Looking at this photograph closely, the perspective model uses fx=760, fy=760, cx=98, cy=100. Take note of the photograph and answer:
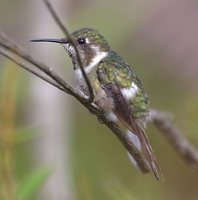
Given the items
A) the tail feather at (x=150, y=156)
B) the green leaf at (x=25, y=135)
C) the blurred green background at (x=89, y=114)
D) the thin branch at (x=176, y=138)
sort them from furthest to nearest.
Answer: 1. the blurred green background at (x=89, y=114)
2. the green leaf at (x=25, y=135)
3. the thin branch at (x=176, y=138)
4. the tail feather at (x=150, y=156)

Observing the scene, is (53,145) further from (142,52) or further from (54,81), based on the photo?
(54,81)

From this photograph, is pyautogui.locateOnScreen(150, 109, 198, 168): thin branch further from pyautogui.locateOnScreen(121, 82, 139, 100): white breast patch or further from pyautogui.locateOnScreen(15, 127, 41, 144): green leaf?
pyautogui.locateOnScreen(15, 127, 41, 144): green leaf

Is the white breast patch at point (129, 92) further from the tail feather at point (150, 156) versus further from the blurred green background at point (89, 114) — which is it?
the blurred green background at point (89, 114)

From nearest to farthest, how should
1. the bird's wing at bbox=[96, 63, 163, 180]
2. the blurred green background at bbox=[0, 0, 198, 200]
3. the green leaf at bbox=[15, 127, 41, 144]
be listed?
the bird's wing at bbox=[96, 63, 163, 180]
the green leaf at bbox=[15, 127, 41, 144]
the blurred green background at bbox=[0, 0, 198, 200]

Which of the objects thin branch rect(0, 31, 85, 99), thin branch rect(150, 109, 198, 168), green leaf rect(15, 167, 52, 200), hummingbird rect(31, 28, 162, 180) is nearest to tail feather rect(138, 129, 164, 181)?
hummingbird rect(31, 28, 162, 180)

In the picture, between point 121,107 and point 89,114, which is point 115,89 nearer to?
point 121,107

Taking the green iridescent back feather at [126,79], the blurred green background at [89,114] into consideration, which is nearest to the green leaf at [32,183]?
the green iridescent back feather at [126,79]
